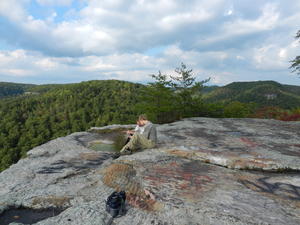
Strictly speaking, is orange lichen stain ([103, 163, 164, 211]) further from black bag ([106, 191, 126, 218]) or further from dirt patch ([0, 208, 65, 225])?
dirt patch ([0, 208, 65, 225])

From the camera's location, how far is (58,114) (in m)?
105

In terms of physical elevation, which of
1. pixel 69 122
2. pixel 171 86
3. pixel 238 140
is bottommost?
pixel 69 122

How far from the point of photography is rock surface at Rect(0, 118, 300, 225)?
3291mm

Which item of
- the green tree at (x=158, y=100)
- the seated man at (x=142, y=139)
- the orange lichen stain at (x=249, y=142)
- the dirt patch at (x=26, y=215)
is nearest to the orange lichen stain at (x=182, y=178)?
the seated man at (x=142, y=139)

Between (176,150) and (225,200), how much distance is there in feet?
10.3

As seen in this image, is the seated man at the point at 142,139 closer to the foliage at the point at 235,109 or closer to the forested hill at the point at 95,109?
the forested hill at the point at 95,109

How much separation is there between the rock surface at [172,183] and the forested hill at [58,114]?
63088mm

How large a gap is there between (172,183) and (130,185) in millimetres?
1012

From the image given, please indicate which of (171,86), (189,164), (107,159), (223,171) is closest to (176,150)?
(189,164)

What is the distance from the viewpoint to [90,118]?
10425cm

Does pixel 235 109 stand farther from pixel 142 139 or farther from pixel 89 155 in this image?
pixel 89 155

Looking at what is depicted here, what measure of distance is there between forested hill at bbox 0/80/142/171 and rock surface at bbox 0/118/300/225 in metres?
63.1

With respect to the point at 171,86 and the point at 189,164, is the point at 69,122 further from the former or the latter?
the point at 189,164

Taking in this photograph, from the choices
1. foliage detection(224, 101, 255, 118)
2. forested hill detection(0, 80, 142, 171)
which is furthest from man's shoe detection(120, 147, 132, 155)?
forested hill detection(0, 80, 142, 171)
